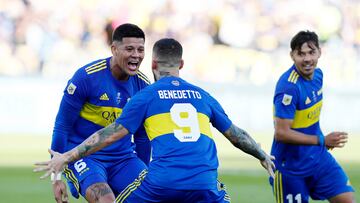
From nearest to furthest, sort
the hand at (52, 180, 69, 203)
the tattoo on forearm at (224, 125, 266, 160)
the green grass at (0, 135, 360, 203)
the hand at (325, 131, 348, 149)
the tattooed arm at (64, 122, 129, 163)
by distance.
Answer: the tattooed arm at (64, 122, 129, 163) < the tattoo on forearm at (224, 125, 266, 160) < the hand at (52, 180, 69, 203) < the hand at (325, 131, 348, 149) < the green grass at (0, 135, 360, 203)

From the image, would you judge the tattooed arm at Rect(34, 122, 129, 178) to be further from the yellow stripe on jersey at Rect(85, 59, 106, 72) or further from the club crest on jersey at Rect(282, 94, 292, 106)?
the club crest on jersey at Rect(282, 94, 292, 106)

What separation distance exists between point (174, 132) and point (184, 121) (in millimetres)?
107

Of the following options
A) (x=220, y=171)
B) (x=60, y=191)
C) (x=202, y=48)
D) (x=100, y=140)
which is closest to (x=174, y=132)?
(x=100, y=140)

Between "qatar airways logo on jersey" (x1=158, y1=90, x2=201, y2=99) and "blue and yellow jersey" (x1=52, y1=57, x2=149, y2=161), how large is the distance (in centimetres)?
159

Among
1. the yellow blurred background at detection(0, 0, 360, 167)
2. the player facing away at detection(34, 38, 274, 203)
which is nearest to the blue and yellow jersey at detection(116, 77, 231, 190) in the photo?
the player facing away at detection(34, 38, 274, 203)

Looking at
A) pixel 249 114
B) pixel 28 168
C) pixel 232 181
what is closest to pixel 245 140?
pixel 232 181

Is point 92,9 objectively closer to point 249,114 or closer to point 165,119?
point 249,114

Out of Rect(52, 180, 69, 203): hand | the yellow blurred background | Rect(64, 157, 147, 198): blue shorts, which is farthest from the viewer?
the yellow blurred background

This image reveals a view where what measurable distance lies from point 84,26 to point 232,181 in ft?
33.6

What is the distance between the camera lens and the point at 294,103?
28.0ft

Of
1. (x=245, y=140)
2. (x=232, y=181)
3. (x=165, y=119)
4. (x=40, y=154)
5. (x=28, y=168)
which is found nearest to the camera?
(x=165, y=119)

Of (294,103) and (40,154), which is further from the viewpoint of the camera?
(40,154)

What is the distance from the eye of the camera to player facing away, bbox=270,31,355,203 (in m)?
8.52

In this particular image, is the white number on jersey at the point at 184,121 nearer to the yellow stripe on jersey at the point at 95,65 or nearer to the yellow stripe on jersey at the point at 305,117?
the yellow stripe on jersey at the point at 95,65
